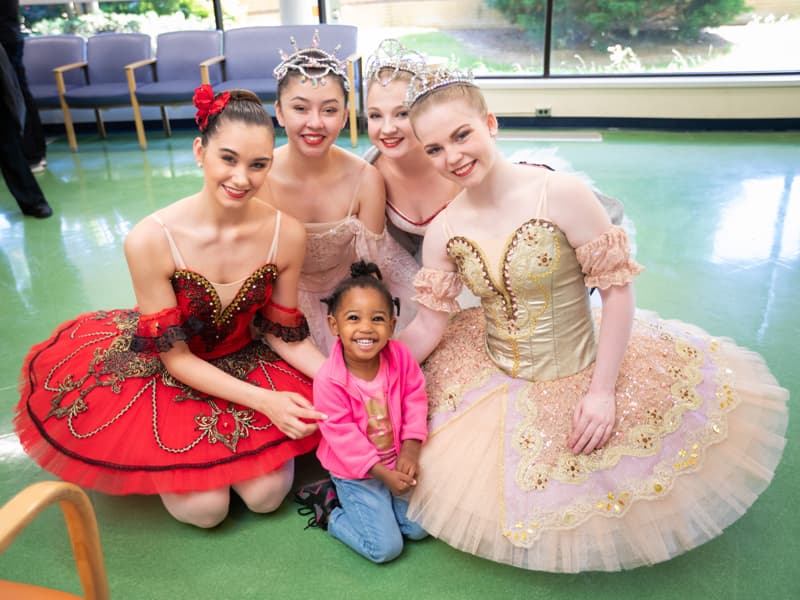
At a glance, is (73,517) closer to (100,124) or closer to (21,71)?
(21,71)

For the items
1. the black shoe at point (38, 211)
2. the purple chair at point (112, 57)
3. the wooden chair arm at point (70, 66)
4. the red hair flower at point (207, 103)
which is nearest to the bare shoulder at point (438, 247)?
the red hair flower at point (207, 103)

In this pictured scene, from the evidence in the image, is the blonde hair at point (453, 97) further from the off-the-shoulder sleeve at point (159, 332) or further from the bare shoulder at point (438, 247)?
the off-the-shoulder sleeve at point (159, 332)

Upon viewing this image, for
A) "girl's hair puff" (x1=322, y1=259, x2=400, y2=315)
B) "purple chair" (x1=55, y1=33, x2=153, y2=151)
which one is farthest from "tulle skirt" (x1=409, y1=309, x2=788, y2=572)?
"purple chair" (x1=55, y1=33, x2=153, y2=151)

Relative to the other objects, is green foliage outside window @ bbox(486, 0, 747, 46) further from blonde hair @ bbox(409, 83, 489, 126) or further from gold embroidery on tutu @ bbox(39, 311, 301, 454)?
gold embroidery on tutu @ bbox(39, 311, 301, 454)

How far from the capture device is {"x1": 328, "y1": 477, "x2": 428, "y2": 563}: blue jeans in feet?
5.77

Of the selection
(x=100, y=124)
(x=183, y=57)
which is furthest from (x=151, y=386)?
(x=100, y=124)

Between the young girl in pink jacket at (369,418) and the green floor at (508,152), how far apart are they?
8 centimetres

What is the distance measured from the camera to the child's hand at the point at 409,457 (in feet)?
5.66

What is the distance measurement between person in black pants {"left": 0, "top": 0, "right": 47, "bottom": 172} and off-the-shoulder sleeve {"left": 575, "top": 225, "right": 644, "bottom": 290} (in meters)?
4.37

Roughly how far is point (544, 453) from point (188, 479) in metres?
0.89

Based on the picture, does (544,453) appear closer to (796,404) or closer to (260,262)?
(260,262)

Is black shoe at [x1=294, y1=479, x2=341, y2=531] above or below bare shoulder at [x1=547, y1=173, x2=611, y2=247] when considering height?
below

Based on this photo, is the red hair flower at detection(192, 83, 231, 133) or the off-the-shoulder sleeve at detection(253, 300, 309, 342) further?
the off-the-shoulder sleeve at detection(253, 300, 309, 342)

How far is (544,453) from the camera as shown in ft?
5.41
